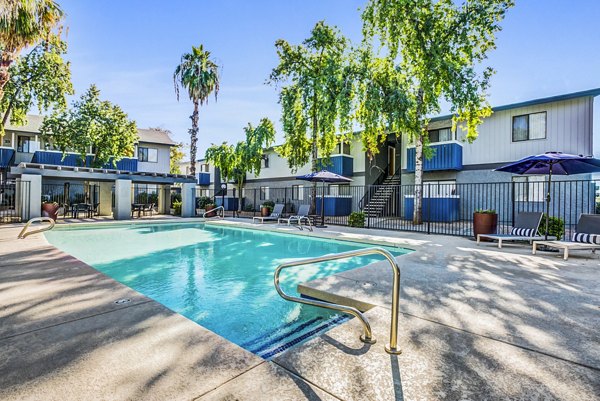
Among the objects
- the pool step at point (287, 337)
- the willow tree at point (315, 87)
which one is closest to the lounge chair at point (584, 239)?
the pool step at point (287, 337)

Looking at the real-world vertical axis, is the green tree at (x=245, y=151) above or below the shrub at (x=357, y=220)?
above

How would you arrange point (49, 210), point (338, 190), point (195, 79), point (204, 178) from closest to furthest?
1. point (49, 210)
2. point (195, 79)
3. point (338, 190)
4. point (204, 178)

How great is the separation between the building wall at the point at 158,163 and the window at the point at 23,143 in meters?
7.76

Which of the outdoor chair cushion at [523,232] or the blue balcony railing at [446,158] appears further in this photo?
the blue balcony railing at [446,158]

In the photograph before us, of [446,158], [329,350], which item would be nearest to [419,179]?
[446,158]

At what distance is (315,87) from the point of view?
48.4 feet

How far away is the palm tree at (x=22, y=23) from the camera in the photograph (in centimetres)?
971

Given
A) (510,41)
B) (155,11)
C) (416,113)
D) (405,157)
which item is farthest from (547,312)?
(405,157)

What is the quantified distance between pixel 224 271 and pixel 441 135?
50.8 ft

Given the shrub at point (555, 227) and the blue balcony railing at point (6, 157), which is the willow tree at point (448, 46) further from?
the blue balcony railing at point (6, 157)

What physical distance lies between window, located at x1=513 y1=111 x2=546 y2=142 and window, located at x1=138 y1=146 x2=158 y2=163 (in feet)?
92.5

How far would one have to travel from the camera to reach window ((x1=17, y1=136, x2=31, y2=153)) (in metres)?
23.1

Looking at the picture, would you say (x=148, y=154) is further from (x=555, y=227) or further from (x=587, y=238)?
(x=587, y=238)

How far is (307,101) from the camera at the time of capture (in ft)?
51.2
